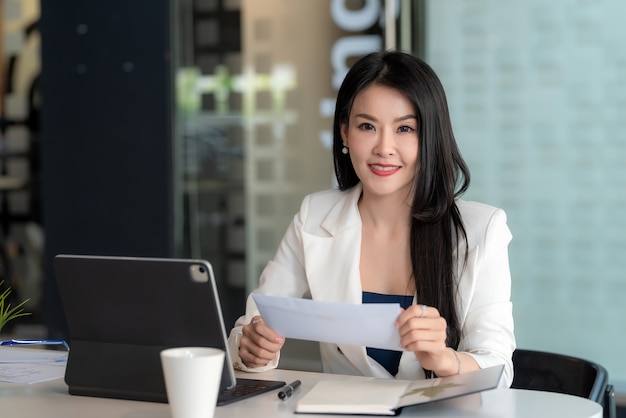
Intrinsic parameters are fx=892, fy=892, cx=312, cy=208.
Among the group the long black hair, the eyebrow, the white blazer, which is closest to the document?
the white blazer

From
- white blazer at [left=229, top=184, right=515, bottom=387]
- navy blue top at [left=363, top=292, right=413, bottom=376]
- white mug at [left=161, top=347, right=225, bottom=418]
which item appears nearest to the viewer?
white mug at [left=161, top=347, right=225, bottom=418]

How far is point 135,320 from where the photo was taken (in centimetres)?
161

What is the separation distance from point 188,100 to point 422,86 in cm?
241

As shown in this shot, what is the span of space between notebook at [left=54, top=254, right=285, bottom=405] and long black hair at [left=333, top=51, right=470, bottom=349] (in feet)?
2.04

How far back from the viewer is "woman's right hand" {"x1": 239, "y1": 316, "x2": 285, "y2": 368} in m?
1.89

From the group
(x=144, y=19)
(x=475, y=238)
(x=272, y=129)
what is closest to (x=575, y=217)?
(x=272, y=129)

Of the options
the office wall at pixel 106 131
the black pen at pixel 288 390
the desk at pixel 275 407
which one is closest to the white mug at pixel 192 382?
the desk at pixel 275 407

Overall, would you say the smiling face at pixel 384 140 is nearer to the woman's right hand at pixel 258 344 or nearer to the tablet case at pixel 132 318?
the woman's right hand at pixel 258 344

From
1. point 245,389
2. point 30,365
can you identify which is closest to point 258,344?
point 245,389

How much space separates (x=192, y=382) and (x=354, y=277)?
0.98 m

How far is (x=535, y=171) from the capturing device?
3801mm

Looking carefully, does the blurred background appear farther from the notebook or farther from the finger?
the notebook

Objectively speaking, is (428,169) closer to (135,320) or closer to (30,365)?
(135,320)

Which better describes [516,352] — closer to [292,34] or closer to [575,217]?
[575,217]
